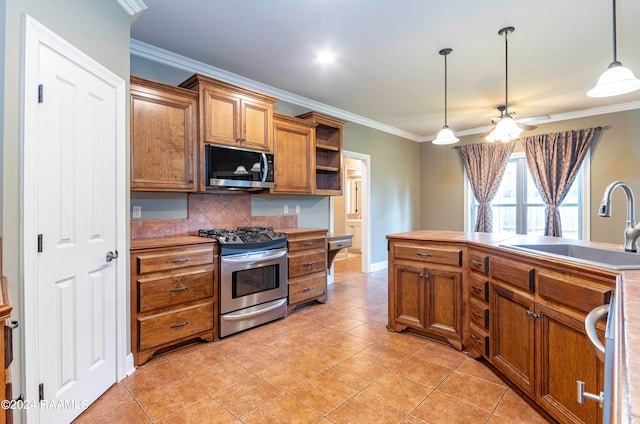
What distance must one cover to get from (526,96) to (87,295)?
17.3 ft

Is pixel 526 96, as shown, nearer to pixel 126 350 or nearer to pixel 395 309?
pixel 395 309

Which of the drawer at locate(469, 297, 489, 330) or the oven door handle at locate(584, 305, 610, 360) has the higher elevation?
the oven door handle at locate(584, 305, 610, 360)

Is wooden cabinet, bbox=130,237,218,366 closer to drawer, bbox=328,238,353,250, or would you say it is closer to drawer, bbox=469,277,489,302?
drawer, bbox=328,238,353,250

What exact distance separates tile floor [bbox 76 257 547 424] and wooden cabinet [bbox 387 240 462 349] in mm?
152

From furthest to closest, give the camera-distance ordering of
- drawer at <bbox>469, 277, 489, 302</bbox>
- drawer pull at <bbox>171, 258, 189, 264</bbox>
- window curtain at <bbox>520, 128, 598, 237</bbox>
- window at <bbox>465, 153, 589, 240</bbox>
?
window at <bbox>465, 153, 589, 240</bbox>, window curtain at <bbox>520, 128, 598, 237</bbox>, drawer pull at <bbox>171, 258, 189, 264</bbox>, drawer at <bbox>469, 277, 489, 302</bbox>

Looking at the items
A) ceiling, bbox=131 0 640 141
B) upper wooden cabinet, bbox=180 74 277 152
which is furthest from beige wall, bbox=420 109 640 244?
upper wooden cabinet, bbox=180 74 277 152

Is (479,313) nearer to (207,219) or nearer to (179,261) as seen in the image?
(179,261)

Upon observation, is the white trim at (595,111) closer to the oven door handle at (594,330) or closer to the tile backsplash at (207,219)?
the tile backsplash at (207,219)

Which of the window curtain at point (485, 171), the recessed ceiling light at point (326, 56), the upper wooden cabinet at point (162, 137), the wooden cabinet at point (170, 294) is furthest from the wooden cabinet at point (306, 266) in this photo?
the window curtain at point (485, 171)

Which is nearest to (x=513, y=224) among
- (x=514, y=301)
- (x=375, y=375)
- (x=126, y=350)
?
(x=514, y=301)

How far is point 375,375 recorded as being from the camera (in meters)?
2.31

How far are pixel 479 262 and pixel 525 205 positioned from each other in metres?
4.02

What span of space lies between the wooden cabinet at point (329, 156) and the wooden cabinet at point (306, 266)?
31.8 inches

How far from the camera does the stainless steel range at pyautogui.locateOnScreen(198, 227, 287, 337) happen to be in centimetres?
294
